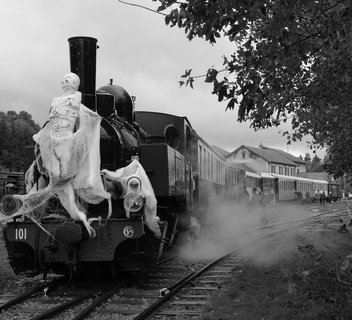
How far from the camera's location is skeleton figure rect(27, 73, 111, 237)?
6223mm

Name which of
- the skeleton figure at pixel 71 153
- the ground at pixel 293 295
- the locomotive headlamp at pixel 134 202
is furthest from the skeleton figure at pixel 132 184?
the ground at pixel 293 295

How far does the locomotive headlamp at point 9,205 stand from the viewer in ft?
21.1

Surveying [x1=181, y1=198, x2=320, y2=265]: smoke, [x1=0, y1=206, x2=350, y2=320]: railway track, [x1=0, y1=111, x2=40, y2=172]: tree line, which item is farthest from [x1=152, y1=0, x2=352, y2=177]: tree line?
[x1=0, y1=111, x2=40, y2=172]: tree line

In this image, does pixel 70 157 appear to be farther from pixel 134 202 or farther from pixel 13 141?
pixel 13 141

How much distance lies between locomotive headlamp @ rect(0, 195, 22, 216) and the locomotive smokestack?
6.01 feet

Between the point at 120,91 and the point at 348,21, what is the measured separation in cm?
540

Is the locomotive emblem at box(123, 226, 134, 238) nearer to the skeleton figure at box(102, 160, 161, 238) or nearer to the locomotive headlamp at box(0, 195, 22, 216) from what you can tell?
the skeleton figure at box(102, 160, 161, 238)

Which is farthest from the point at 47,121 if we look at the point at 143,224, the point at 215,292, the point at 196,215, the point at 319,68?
the point at 196,215

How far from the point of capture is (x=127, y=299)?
641 centimetres

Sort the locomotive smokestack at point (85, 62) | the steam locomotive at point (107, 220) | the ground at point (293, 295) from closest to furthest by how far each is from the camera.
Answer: the ground at point (293, 295), the steam locomotive at point (107, 220), the locomotive smokestack at point (85, 62)

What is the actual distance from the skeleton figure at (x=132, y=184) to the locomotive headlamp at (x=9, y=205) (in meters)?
1.25

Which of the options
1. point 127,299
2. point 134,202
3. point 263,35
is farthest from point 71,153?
point 263,35

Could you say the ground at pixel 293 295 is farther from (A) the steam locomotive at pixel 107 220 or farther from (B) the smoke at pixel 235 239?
(B) the smoke at pixel 235 239

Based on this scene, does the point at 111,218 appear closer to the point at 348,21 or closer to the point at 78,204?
the point at 78,204
